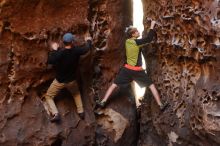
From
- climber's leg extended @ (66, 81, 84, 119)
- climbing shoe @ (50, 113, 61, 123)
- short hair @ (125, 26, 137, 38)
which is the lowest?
climbing shoe @ (50, 113, 61, 123)

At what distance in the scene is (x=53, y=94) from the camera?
6.84 m

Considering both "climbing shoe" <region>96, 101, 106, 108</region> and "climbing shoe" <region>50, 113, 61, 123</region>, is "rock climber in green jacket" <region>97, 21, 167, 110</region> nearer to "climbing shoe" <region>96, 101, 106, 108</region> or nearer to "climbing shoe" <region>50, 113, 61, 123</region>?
"climbing shoe" <region>96, 101, 106, 108</region>

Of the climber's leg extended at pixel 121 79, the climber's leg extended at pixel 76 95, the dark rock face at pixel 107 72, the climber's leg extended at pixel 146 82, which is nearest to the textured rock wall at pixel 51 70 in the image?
the dark rock face at pixel 107 72

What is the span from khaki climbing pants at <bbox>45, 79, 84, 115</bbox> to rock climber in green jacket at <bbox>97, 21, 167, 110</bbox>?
550 millimetres

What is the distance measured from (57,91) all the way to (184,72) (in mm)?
2062

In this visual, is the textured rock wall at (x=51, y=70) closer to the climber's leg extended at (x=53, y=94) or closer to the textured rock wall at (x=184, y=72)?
the climber's leg extended at (x=53, y=94)

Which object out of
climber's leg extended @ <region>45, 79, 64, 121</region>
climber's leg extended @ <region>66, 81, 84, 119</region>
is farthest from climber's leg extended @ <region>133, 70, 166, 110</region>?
climber's leg extended @ <region>45, 79, 64, 121</region>

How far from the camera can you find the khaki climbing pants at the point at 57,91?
6.76 m

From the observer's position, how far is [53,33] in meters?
6.88

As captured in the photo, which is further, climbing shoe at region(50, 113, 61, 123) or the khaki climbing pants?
climbing shoe at region(50, 113, 61, 123)

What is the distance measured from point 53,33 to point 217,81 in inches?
107

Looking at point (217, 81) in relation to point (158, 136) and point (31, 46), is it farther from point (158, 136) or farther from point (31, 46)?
point (31, 46)

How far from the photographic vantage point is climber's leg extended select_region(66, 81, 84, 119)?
6.80 metres

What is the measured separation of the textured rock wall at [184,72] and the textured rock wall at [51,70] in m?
0.58
